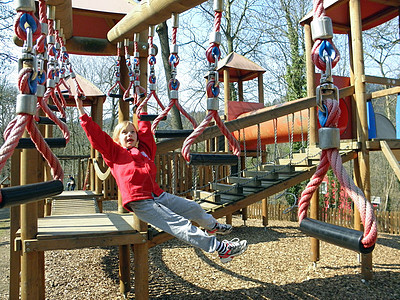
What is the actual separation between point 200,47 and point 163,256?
14459 millimetres

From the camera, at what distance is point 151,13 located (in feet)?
11.1

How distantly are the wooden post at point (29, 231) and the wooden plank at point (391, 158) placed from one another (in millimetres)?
5272

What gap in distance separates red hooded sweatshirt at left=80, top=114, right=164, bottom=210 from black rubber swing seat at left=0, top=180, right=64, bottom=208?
1084 mm

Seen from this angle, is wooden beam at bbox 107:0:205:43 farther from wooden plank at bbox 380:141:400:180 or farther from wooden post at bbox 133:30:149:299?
wooden plank at bbox 380:141:400:180

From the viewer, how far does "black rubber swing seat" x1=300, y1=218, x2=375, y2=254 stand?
1287 millimetres

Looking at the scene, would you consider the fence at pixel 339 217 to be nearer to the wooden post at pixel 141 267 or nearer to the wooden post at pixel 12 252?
the wooden post at pixel 141 267

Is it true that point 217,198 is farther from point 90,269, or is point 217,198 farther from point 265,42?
point 265,42

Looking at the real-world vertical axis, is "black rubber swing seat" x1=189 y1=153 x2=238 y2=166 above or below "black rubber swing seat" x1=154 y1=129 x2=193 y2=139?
below

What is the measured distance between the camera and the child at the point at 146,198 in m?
2.80

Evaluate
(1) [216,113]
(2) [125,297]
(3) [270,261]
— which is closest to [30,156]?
(1) [216,113]

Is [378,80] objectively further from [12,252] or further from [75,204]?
[12,252]

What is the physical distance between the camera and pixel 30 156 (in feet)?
11.5

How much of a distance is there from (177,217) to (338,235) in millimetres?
1706

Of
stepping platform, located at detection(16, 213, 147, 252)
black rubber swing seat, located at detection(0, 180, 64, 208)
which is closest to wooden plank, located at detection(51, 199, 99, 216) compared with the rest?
stepping platform, located at detection(16, 213, 147, 252)
